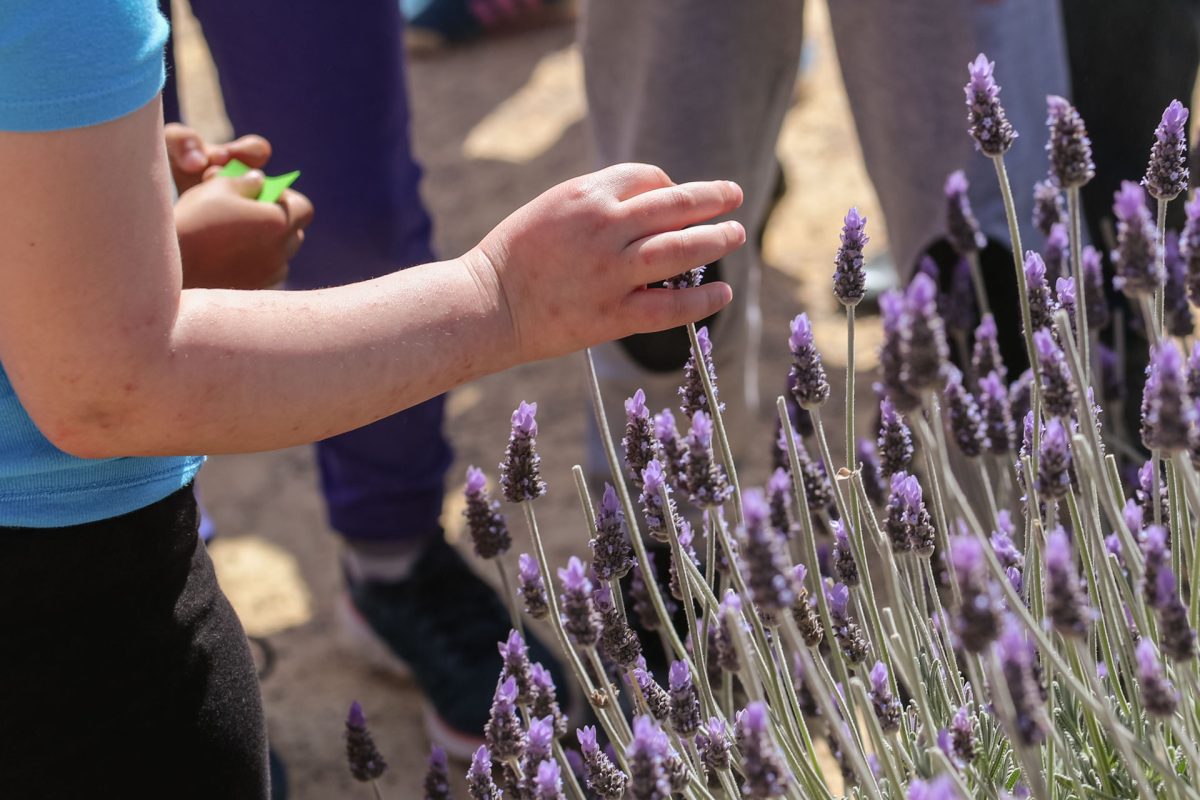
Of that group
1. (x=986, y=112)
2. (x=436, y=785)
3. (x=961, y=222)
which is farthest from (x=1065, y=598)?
(x=961, y=222)

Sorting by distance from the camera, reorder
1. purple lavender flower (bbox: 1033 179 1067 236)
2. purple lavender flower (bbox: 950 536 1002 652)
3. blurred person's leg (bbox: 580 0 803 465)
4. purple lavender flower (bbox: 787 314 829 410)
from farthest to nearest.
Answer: blurred person's leg (bbox: 580 0 803 465), purple lavender flower (bbox: 1033 179 1067 236), purple lavender flower (bbox: 787 314 829 410), purple lavender flower (bbox: 950 536 1002 652)

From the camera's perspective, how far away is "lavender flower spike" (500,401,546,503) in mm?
1243

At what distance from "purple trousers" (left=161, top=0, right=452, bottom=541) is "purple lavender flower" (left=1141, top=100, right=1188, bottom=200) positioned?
4.24 feet

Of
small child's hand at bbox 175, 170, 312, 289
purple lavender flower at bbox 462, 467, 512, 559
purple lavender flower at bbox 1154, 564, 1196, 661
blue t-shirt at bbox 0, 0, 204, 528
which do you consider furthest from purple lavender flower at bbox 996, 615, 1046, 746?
small child's hand at bbox 175, 170, 312, 289

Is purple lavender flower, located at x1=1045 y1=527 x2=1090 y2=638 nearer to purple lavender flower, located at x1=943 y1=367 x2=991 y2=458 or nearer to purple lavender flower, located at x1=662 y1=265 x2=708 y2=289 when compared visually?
purple lavender flower, located at x1=943 y1=367 x2=991 y2=458

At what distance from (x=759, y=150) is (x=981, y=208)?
19.1 inches

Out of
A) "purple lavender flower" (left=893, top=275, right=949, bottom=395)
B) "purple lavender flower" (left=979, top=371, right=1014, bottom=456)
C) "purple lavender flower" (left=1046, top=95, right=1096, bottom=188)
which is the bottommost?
"purple lavender flower" (left=979, top=371, right=1014, bottom=456)

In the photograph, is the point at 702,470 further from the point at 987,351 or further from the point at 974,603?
the point at 987,351

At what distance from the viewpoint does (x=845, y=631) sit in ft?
4.12

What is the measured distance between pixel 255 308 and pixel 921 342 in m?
0.57

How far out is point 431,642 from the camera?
Answer: 8.09 feet

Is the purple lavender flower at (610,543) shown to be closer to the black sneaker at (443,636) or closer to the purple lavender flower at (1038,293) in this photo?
the purple lavender flower at (1038,293)

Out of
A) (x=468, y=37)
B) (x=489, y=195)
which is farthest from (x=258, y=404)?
(x=468, y=37)

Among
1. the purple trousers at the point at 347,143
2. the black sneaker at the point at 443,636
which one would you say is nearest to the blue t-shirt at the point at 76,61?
the purple trousers at the point at 347,143
